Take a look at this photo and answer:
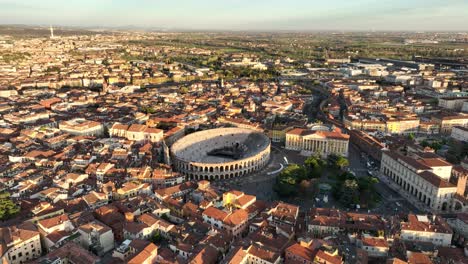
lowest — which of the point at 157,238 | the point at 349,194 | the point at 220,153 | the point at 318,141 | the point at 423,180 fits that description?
the point at 157,238

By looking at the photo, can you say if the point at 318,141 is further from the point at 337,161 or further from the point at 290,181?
the point at 290,181

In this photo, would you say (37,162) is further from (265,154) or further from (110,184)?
(265,154)

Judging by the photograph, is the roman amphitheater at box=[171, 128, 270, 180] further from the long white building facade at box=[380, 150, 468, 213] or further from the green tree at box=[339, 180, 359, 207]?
the long white building facade at box=[380, 150, 468, 213]

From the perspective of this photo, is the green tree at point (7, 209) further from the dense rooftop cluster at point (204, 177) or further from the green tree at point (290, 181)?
the green tree at point (290, 181)

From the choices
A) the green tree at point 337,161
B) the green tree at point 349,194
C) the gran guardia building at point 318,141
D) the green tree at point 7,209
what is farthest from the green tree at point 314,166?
the green tree at point 7,209

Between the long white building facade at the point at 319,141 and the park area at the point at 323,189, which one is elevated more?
the long white building facade at the point at 319,141

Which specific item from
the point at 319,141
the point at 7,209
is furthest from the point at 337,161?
the point at 7,209
